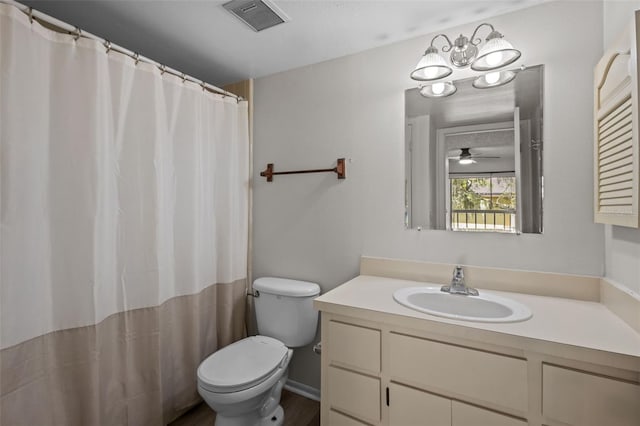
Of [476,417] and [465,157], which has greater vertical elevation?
[465,157]

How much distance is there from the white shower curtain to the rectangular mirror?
1.33 metres

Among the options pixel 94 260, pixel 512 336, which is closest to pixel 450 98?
pixel 512 336

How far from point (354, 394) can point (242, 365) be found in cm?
61

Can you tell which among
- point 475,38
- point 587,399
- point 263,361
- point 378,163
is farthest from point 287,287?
point 475,38

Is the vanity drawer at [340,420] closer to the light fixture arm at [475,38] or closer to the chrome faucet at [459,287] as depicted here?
the chrome faucet at [459,287]

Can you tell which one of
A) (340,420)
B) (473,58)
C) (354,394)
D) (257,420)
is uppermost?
(473,58)

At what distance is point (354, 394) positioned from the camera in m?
1.39

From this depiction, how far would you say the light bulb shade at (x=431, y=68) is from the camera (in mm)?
1570

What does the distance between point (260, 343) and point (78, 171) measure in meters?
1.29

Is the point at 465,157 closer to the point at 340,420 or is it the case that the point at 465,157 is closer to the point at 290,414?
the point at 340,420

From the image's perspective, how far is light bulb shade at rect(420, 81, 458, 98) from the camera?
1708 millimetres

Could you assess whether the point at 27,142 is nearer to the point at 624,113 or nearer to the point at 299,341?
the point at 299,341

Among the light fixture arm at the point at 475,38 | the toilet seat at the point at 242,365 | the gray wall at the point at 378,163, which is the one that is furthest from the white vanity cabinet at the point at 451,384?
the light fixture arm at the point at 475,38

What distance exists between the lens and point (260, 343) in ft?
6.15
